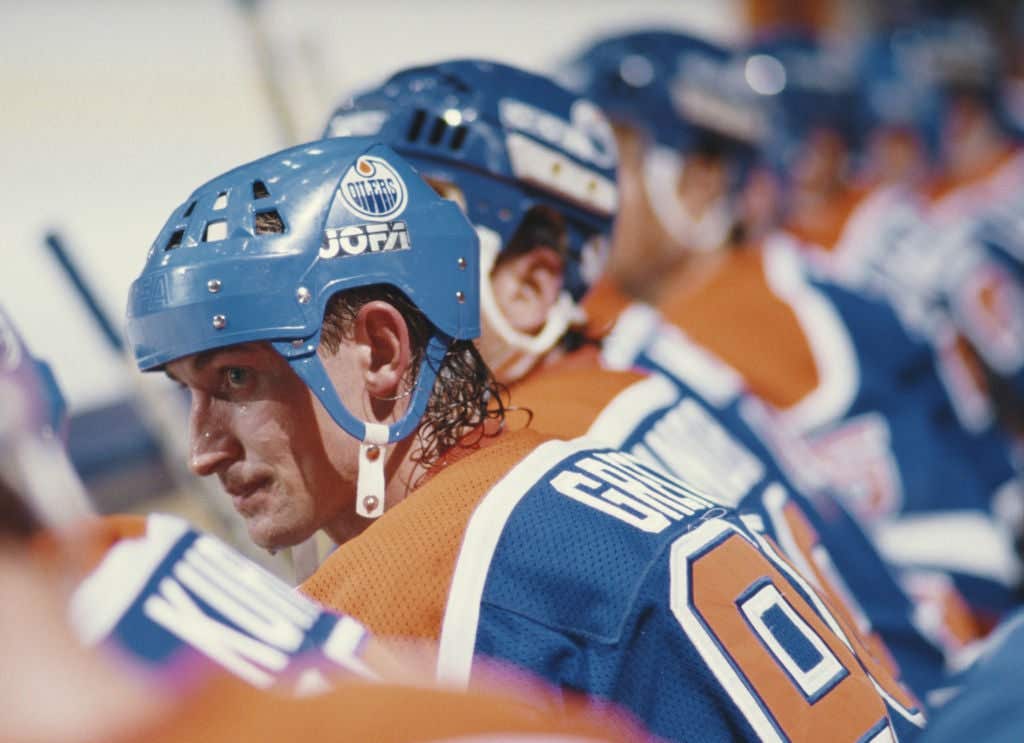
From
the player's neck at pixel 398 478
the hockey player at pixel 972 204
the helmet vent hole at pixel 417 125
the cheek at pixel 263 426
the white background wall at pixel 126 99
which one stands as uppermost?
the white background wall at pixel 126 99

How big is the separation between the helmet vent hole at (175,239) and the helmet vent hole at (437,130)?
23.3 inches

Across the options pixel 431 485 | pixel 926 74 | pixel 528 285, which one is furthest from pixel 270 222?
pixel 926 74

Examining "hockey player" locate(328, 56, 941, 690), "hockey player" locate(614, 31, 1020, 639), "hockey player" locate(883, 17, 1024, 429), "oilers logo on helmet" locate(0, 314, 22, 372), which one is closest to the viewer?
"oilers logo on helmet" locate(0, 314, 22, 372)

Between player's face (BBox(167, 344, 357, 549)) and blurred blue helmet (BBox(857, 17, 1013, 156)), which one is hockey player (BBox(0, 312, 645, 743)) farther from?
blurred blue helmet (BBox(857, 17, 1013, 156))

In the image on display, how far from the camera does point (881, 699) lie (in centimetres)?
121

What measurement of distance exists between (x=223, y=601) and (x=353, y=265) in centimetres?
48

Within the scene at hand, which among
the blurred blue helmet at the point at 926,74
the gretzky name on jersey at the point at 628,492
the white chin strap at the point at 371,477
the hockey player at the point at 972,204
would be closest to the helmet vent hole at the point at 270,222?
the white chin strap at the point at 371,477

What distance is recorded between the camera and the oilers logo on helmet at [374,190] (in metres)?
1.23

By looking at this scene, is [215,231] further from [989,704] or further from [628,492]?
[989,704]

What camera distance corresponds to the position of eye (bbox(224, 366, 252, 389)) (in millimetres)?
1206

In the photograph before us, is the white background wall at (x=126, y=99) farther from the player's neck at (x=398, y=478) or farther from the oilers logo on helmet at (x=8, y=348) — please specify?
the oilers logo on helmet at (x=8, y=348)

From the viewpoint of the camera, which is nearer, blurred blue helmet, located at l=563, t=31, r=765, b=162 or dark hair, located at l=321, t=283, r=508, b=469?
dark hair, located at l=321, t=283, r=508, b=469

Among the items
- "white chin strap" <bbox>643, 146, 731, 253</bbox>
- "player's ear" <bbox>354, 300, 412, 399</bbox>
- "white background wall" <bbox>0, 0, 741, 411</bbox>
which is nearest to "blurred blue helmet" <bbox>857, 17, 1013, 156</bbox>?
"white background wall" <bbox>0, 0, 741, 411</bbox>

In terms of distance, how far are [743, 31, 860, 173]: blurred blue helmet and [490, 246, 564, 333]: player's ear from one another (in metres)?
2.09
